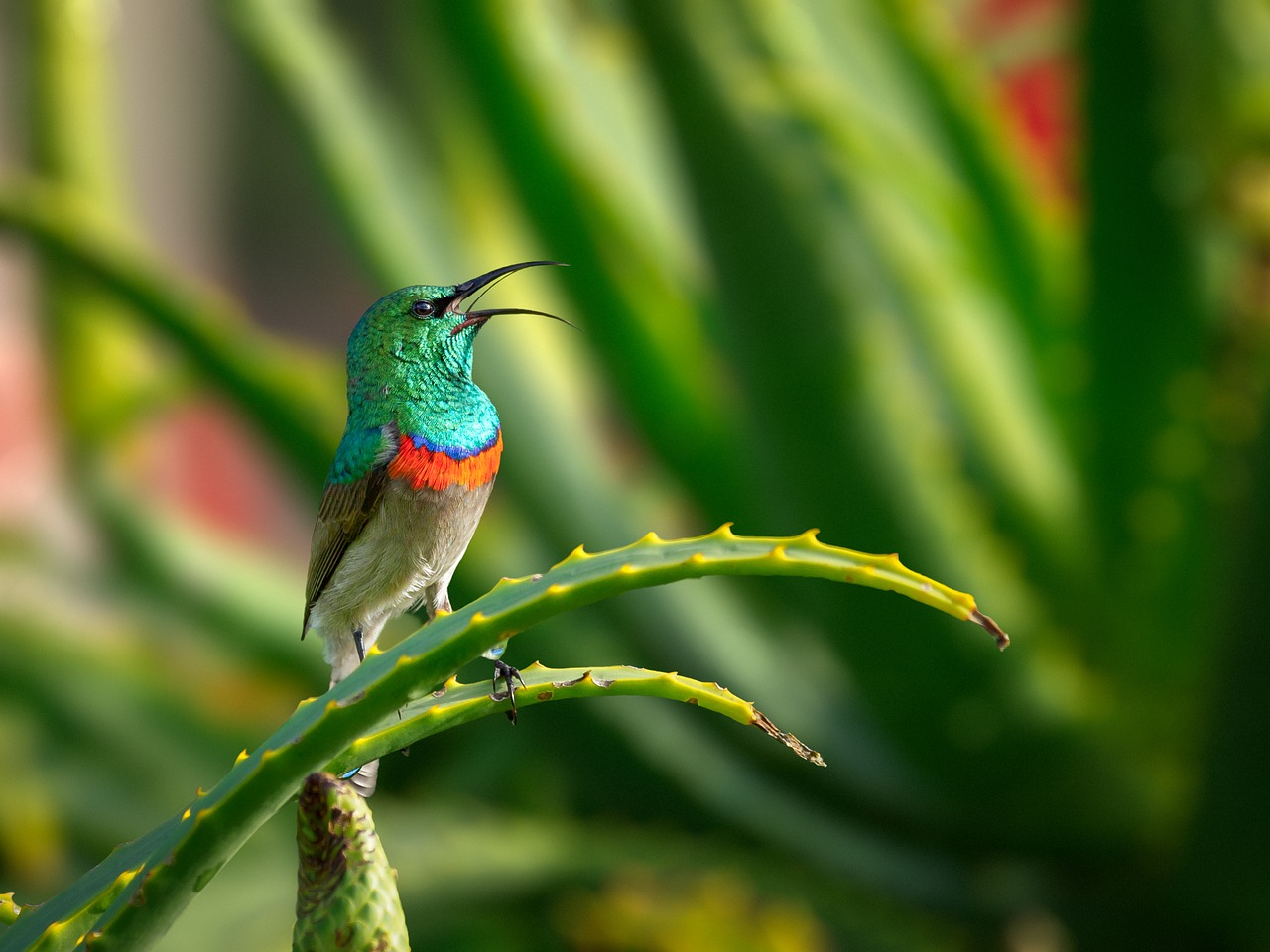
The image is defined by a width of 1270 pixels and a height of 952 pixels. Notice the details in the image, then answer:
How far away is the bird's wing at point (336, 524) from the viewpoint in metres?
0.34

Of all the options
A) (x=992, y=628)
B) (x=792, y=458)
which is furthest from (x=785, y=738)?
(x=792, y=458)

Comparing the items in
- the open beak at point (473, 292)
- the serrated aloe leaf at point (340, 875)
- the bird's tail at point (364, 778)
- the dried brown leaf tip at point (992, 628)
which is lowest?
the serrated aloe leaf at point (340, 875)

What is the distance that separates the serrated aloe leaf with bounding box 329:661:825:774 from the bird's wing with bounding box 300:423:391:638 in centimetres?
4

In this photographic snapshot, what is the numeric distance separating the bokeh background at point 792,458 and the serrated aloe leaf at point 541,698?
2.17ft

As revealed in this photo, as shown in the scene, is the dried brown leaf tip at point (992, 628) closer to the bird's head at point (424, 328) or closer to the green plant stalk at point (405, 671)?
the green plant stalk at point (405, 671)

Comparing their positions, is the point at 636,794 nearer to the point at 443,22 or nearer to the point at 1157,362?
the point at 1157,362

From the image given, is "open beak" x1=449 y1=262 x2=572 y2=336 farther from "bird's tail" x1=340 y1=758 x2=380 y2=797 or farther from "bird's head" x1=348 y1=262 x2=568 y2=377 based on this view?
"bird's tail" x1=340 y1=758 x2=380 y2=797

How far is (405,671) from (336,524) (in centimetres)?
7

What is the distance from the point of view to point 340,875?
0.30 m

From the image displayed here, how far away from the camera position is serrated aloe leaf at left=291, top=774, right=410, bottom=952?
0.29 meters

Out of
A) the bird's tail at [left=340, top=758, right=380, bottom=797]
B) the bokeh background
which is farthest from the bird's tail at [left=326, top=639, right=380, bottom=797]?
the bokeh background

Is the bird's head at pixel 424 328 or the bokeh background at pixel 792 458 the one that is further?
the bokeh background at pixel 792 458

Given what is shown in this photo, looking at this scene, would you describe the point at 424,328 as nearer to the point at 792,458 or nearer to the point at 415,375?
the point at 415,375

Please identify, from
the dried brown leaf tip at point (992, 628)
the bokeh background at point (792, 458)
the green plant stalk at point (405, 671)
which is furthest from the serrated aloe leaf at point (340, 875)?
the bokeh background at point (792, 458)
